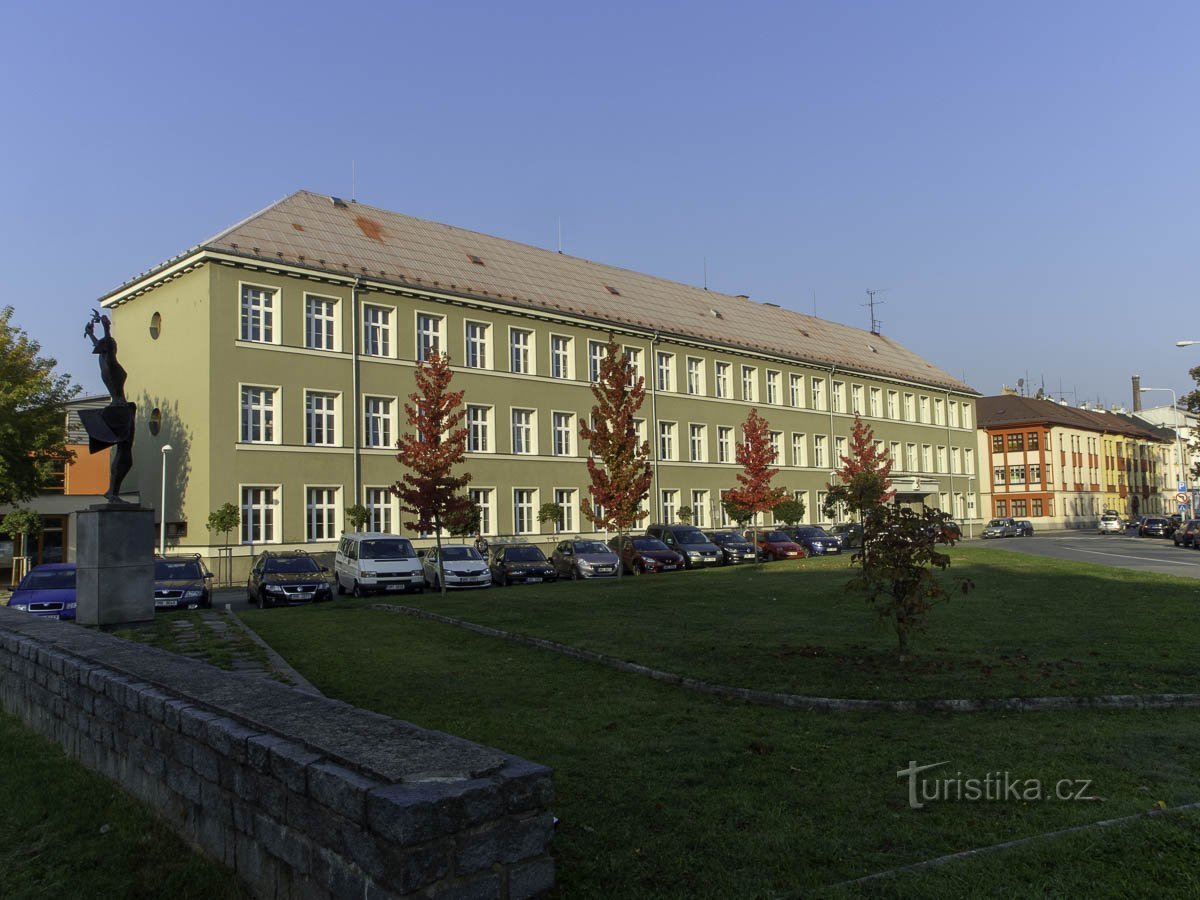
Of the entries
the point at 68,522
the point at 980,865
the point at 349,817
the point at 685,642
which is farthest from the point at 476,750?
the point at 68,522

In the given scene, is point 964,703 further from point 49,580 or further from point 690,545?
point 690,545

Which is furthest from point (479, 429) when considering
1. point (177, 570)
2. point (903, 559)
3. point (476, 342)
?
point (903, 559)

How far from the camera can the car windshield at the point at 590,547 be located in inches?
1299

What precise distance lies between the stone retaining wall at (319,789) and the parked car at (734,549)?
33.6 m

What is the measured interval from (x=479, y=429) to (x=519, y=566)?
1206 cm

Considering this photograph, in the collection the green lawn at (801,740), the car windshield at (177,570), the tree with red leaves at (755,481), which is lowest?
the green lawn at (801,740)

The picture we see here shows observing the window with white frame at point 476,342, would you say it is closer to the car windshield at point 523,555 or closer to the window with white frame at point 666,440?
the window with white frame at point 666,440

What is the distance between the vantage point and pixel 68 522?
43.0 metres

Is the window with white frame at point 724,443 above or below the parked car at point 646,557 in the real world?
above

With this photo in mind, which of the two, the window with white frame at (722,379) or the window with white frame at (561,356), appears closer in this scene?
the window with white frame at (561,356)

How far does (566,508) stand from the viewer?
44.9 metres

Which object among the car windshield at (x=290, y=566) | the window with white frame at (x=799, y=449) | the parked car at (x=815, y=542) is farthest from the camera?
the window with white frame at (x=799, y=449)

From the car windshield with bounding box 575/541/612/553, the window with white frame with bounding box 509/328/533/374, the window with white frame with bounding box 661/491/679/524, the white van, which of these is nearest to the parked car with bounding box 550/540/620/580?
the car windshield with bounding box 575/541/612/553

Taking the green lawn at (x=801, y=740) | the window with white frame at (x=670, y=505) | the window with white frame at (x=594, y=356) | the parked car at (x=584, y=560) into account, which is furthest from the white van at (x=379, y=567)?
the window with white frame at (x=670, y=505)
